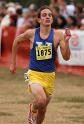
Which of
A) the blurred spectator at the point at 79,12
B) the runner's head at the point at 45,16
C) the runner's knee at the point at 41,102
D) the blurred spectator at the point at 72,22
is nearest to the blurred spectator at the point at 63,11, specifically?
the blurred spectator at the point at 79,12

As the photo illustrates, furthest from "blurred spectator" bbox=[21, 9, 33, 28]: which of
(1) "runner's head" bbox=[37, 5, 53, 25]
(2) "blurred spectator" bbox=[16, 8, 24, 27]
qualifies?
(1) "runner's head" bbox=[37, 5, 53, 25]

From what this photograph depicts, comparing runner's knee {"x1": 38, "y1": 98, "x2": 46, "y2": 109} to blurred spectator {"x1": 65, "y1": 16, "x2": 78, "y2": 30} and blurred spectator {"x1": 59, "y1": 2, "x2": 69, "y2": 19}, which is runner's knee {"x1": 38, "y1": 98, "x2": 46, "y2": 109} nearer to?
blurred spectator {"x1": 65, "y1": 16, "x2": 78, "y2": 30}

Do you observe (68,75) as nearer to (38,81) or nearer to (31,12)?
(31,12)

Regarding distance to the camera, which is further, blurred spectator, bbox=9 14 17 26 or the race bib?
blurred spectator, bbox=9 14 17 26

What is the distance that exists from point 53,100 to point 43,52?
158 inches

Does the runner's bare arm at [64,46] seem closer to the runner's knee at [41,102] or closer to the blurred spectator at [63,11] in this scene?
the runner's knee at [41,102]

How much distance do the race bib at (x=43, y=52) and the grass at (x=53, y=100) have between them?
64.6 inches

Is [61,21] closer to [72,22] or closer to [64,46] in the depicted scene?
[72,22]

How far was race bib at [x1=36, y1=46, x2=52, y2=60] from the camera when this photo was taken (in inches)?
342

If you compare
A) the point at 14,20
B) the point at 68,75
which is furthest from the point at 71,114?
the point at 14,20

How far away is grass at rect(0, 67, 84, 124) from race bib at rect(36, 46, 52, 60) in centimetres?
164

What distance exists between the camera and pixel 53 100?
494 inches

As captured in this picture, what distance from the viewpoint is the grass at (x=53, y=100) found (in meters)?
10.2

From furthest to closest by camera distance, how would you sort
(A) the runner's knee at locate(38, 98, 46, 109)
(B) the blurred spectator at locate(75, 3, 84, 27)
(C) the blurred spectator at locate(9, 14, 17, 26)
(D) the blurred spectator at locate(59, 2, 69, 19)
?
(C) the blurred spectator at locate(9, 14, 17, 26)
(D) the blurred spectator at locate(59, 2, 69, 19)
(B) the blurred spectator at locate(75, 3, 84, 27)
(A) the runner's knee at locate(38, 98, 46, 109)
